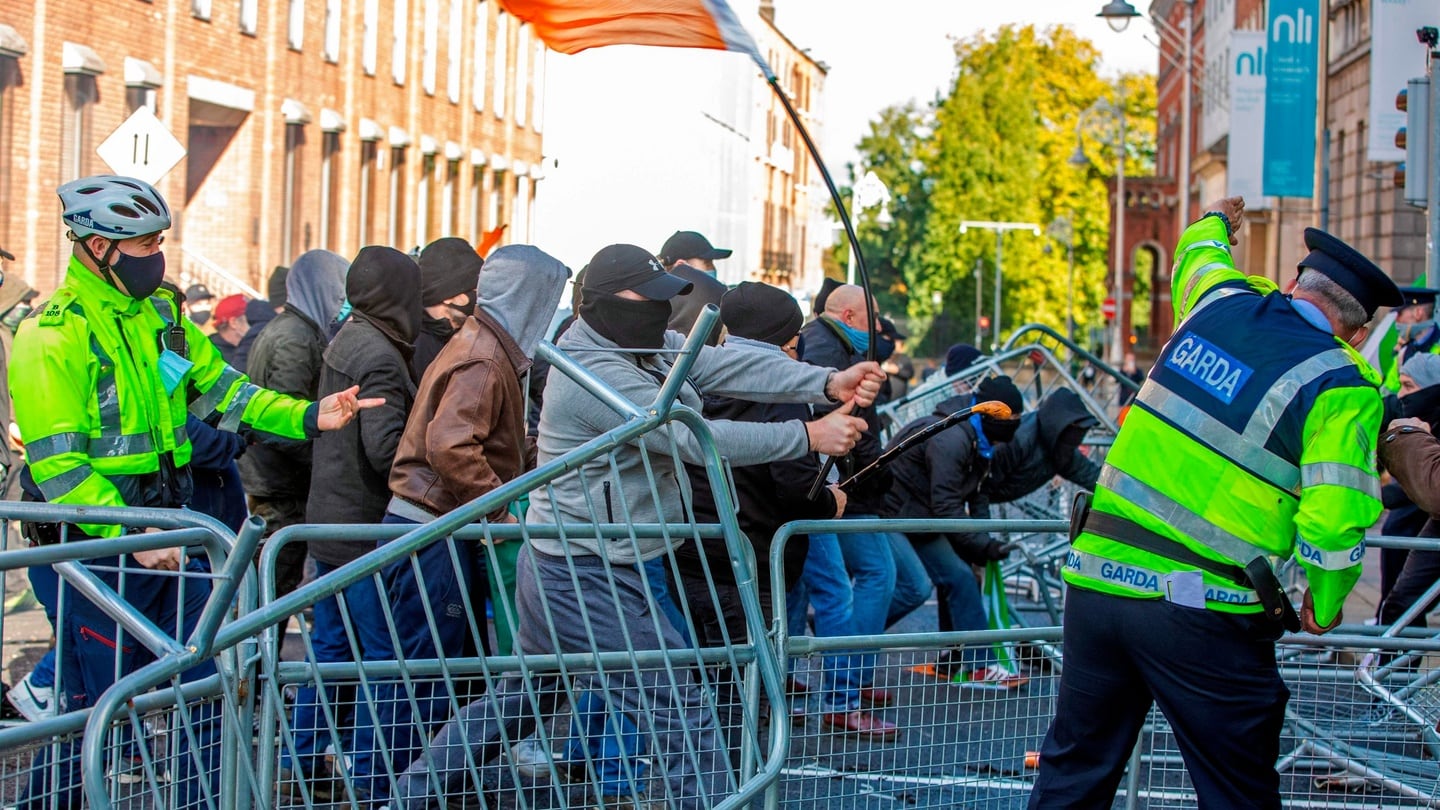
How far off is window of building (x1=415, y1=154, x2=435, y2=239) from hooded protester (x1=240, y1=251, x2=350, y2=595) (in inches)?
1103

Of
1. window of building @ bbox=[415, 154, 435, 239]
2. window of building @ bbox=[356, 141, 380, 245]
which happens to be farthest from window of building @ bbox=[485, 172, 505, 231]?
window of building @ bbox=[356, 141, 380, 245]

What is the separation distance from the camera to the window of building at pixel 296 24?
1121 inches

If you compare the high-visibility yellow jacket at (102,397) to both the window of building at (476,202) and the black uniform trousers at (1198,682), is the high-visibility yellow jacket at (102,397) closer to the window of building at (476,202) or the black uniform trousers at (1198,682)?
the black uniform trousers at (1198,682)

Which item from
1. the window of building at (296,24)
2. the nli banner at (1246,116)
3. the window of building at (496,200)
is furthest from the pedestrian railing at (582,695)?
the window of building at (496,200)

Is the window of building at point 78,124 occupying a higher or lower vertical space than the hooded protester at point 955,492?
higher

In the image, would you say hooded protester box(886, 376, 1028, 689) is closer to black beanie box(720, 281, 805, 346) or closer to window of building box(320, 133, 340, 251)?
black beanie box(720, 281, 805, 346)

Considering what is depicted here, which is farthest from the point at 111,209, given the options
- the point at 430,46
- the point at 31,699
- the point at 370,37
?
the point at 430,46

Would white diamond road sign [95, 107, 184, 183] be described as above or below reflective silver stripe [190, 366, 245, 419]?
above

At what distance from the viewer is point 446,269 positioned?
6.91 metres

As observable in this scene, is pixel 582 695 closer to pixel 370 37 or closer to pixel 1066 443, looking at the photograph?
pixel 1066 443

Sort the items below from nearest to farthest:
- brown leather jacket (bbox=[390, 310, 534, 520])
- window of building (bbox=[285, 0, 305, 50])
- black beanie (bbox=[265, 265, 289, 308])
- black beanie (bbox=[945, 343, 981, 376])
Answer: brown leather jacket (bbox=[390, 310, 534, 520]), black beanie (bbox=[945, 343, 981, 376]), black beanie (bbox=[265, 265, 289, 308]), window of building (bbox=[285, 0, 305, 50])

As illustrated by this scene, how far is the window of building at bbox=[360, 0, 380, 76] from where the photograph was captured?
1238 inches

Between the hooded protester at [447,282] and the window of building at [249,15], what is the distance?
2099cm

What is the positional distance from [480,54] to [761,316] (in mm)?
32837
